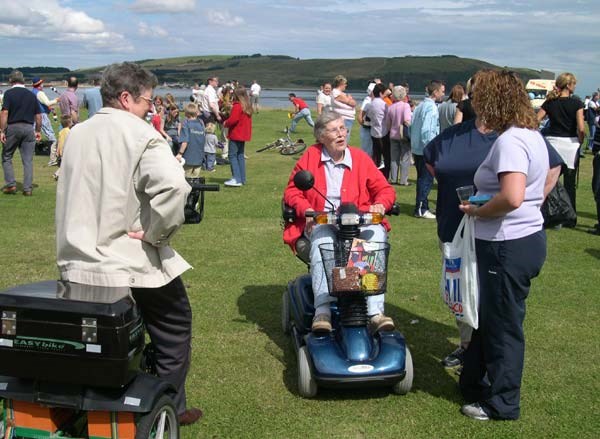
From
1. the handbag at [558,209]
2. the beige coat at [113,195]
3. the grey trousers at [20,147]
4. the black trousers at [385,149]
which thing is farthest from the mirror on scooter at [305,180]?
the black trousers at [385,149]

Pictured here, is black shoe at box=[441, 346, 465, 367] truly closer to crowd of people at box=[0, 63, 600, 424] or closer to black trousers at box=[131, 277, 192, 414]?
crowd of people at box=[0, 63, 600, 424]

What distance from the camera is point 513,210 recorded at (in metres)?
3.98

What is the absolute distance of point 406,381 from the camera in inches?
184

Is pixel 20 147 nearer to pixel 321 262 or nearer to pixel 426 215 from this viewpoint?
pixel 426 215

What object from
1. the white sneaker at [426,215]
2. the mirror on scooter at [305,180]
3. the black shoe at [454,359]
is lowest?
the white sneaker at [426,215]

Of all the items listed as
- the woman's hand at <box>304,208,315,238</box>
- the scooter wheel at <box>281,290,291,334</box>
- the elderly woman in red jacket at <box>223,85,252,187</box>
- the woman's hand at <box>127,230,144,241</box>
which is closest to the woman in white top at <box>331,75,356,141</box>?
the elderly woman in red jacket at <box>223,85,252,187</box>

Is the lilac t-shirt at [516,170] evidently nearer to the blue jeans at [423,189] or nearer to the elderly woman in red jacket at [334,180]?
the elderly woman in red jacket at [334,180]

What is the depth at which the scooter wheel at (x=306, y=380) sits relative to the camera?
4625 mm

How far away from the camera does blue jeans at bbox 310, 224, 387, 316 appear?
484cm

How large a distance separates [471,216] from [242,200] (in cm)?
857

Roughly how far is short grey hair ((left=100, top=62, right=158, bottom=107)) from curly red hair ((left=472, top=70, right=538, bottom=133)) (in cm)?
202

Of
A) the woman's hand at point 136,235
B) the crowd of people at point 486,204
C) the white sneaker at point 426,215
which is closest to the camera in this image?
the woman's hand at point 136,235

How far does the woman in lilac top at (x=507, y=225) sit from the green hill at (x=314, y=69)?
132m

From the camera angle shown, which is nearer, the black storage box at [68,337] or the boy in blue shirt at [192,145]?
the black storage box at [68,337]
